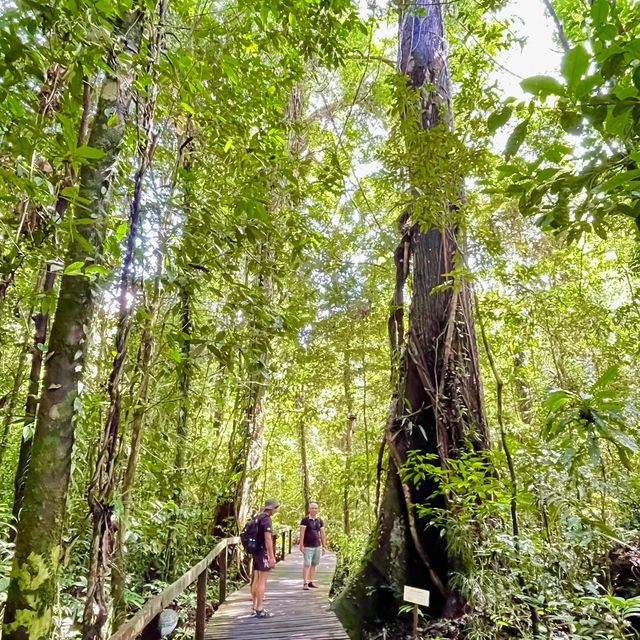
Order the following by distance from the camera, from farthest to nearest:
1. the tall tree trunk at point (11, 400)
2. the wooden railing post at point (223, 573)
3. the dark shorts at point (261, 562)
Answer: the wooden railing post at point (223, 573) < the dark shorts at point (261, 562) < the tall tree trunk at point (11, 400)

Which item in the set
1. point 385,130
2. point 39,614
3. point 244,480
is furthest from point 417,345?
point 385,130

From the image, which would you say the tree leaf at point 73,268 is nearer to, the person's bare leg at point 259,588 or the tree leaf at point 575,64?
the tree leaf at point 575,64

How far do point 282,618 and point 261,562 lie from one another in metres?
0.77

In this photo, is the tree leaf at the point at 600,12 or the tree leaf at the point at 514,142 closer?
the tree leaf at the point at 600,12

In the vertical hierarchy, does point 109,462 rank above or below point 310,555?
above

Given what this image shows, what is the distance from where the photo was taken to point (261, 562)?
4.55 m

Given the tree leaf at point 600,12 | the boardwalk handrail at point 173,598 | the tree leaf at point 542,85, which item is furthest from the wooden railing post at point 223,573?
the tree leaf at point 600,12

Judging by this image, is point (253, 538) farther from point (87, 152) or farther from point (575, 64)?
point (575, 64)

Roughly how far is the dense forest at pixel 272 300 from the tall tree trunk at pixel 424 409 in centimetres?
3

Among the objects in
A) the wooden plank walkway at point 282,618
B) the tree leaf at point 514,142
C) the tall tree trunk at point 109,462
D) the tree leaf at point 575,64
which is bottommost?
the wooden plank walkway at point 282,618

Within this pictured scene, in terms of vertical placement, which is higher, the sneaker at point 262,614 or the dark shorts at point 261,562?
the dark shorts at point 261,562

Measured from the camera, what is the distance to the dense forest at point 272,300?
1.44 m

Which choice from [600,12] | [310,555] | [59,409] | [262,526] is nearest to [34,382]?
[59,409]

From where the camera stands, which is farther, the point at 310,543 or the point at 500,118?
the point at 310,543
